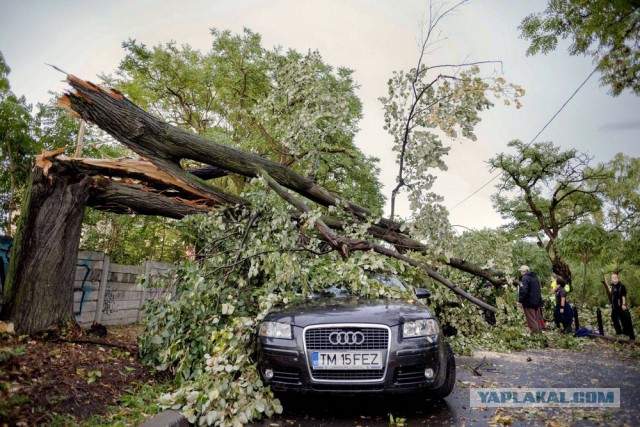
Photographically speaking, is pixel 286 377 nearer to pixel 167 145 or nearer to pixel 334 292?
pixel 334 292

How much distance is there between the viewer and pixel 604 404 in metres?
3.81

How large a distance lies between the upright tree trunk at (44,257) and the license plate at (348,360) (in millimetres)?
3722

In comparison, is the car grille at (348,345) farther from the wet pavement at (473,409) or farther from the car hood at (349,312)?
the wet pavement at (473,409)

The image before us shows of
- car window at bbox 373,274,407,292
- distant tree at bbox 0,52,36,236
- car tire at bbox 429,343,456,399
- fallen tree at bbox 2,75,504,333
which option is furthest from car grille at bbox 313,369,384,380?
distant tree at bbox 0,52,36,236

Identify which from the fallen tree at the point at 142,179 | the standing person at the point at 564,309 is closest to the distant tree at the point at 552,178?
the standing person at the point at 564,309

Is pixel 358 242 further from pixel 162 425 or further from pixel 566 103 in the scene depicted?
pixel 566 103

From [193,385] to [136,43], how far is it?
17379mm

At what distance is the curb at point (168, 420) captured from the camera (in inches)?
118

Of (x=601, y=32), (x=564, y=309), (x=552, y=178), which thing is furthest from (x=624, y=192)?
(x=601, y=32)

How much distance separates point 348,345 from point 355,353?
0.09 meters

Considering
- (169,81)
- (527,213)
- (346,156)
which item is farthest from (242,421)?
(527,213)

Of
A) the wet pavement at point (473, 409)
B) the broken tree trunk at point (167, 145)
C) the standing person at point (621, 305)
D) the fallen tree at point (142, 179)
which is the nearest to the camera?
the wet pavement at point (473, 409)

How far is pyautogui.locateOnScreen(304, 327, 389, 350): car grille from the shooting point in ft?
11.2

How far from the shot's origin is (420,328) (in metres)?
3.58
